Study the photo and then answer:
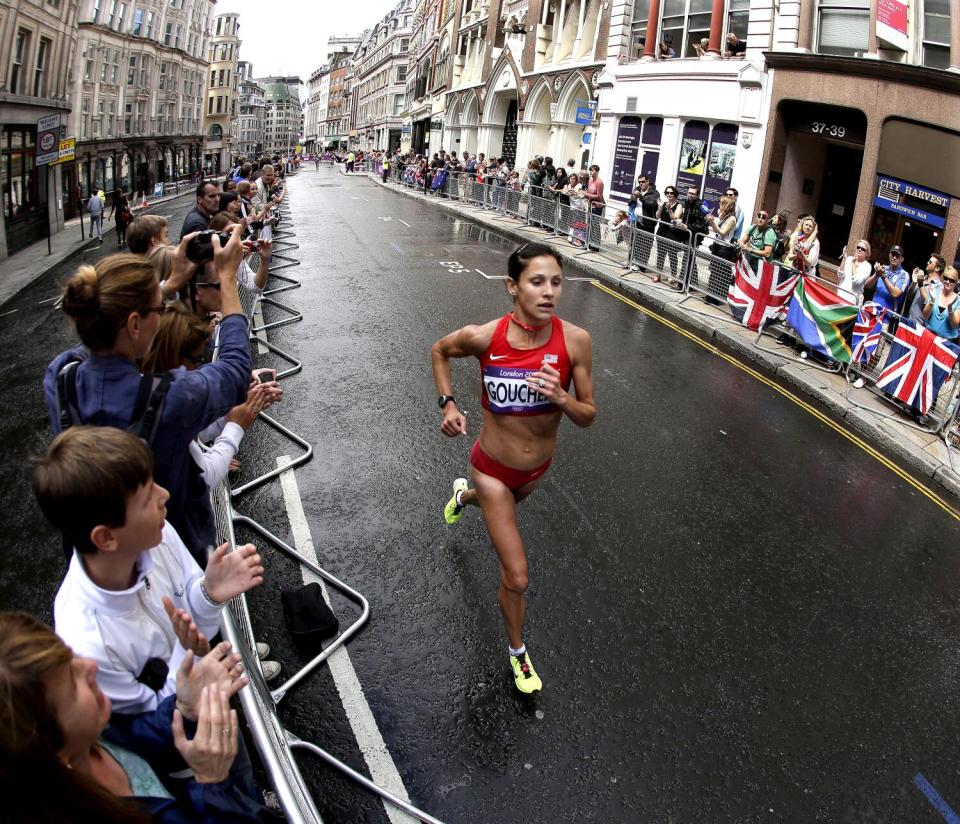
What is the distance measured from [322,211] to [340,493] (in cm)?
2263

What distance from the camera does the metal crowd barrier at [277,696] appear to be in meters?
2.32

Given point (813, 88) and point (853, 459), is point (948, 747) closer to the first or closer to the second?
point (853, 459)

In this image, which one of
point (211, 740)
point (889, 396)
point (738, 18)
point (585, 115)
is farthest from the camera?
point (585, 115)

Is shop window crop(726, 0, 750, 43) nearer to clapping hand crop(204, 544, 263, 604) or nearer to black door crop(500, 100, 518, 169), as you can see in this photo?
black door crop(500, 100, 518, 169)

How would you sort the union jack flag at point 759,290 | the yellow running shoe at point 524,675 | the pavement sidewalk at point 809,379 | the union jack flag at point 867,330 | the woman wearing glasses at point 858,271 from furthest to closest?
the union jack flag at point 759,290
the woman wearing glasses at point 858,271
the union jack flag at point 867,330
the pavement sidewalk at point 809,379
the yellow running shoe at point 524,675

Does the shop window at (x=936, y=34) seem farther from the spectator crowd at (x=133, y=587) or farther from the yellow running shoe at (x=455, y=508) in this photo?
the spectator crowd at (x=133, y=587)

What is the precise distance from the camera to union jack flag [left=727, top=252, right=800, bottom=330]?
436 inches

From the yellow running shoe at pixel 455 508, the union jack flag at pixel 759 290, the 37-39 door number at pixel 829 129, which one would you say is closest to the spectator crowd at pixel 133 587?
the yellow running shoe at pixel 455 508

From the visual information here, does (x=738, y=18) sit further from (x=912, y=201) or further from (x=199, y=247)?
(x=199, y=247)

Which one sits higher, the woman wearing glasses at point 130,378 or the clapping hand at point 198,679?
the woman wearing glasses at point 130,378

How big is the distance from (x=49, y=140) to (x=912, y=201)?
22.1 m

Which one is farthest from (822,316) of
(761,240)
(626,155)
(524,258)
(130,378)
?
(626,155)

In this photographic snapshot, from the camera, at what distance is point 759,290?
11.5 m

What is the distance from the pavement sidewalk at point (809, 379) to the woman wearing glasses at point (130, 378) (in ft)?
23.5
